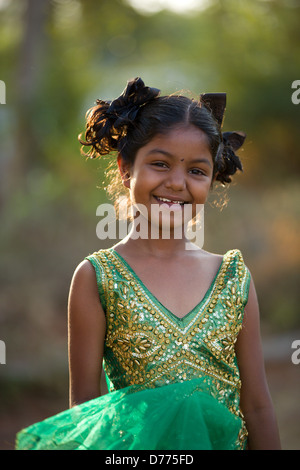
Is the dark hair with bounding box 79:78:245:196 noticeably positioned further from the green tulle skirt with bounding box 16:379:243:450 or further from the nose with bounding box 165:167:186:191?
the green tulle skirt with bounding box 16:379:243:450

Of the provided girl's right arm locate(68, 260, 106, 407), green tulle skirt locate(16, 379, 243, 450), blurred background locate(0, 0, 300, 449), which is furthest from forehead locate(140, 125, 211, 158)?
blurred background locate(0, 0, 300, 449)

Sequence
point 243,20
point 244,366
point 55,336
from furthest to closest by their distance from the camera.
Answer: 1. point 243,20
2. point 55,336
3. point 244,366

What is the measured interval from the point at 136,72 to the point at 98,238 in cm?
505

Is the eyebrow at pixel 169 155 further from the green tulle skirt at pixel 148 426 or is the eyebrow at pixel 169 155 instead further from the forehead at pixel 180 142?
the green tulle skirt at pixel 148 426

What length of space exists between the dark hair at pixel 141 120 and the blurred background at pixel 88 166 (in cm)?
339

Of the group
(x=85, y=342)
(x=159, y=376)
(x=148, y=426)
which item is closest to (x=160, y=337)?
(x=159, y=376)

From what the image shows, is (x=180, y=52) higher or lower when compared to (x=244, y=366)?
higher

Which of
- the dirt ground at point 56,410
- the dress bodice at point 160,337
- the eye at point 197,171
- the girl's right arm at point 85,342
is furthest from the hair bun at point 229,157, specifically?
the dirt ground at point 56,410

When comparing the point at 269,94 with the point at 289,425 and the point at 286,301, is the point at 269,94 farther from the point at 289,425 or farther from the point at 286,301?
the point at 289,425

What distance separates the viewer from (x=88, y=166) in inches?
326

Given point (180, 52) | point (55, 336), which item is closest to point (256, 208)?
point (55, 336)

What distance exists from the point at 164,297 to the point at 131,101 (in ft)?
2.33

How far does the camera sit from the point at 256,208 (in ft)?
25.9

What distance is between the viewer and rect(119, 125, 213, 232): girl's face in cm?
202
